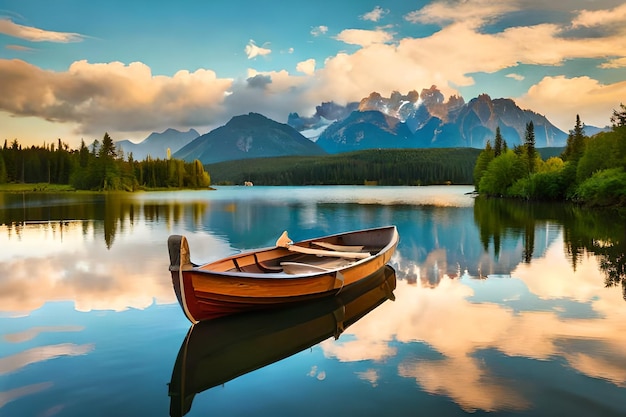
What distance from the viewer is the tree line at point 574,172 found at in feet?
187

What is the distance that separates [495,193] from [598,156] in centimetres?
3209

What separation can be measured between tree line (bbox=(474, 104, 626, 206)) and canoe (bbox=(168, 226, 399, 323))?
4865 cm

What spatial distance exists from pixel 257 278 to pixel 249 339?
1.69 meters

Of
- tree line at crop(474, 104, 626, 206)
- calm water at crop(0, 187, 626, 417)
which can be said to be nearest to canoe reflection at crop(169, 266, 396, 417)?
calm water at crop(0, 187, 626, 417)

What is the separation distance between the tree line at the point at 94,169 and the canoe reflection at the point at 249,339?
12918 cm

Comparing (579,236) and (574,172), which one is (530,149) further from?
(579,236)

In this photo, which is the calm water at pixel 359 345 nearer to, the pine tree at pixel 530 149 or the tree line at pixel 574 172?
the tree line at pixel 574 172

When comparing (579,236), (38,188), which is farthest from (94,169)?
(579,236)

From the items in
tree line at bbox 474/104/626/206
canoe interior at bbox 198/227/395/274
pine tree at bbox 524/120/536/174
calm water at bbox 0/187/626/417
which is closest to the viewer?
calm water at bbox 0/187/626/417

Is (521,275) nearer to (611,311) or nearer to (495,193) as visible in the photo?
(611,311)

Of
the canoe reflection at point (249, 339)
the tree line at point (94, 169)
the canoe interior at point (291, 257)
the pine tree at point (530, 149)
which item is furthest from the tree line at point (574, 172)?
the tree line at point (94, 169)

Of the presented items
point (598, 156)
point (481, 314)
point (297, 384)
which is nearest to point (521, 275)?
point (481, 314)

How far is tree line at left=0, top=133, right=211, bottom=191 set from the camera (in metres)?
132

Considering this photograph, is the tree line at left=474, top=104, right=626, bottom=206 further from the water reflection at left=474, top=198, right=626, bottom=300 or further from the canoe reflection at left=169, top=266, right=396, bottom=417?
the canoe reflection at left=169, top=266, right=396, bottom=417
